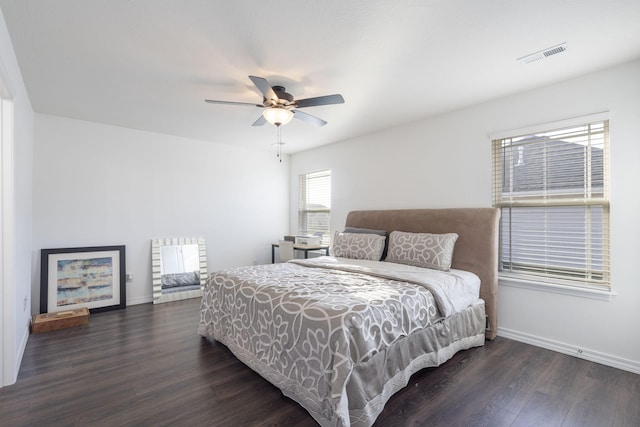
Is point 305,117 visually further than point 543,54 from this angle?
Yes

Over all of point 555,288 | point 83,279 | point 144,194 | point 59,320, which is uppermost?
point 144,194

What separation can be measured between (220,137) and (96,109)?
5.31 feet

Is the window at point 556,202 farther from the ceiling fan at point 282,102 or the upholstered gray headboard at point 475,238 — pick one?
the ceiling fan at point 282,102

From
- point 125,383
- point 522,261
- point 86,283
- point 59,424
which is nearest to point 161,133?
point 86,283

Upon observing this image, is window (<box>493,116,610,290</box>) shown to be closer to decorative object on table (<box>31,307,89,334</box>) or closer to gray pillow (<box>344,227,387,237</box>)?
gray pillow (<box>344,227,387,237</box>)

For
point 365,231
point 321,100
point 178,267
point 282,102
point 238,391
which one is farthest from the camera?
point 178,267

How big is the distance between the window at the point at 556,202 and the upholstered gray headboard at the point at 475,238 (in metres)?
0.24

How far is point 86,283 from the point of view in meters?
3.88

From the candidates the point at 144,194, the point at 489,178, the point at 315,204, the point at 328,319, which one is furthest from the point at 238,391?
the point at 315,204

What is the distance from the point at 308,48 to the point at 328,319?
1.94 meters

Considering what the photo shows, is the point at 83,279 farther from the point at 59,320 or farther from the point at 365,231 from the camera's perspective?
the point at 365,231

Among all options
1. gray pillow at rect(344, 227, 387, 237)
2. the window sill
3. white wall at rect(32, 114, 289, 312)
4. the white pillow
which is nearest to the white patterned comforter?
the window sill

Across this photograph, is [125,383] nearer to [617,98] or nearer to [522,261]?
[522,261]

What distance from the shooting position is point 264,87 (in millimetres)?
2424
